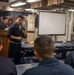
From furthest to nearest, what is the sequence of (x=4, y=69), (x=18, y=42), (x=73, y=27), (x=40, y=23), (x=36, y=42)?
1. (x=73, y=27)
2. (x=40, y=23)
3. (x=18, y=42)
4. (x=4, y=69)
5. (x=36, y=42)

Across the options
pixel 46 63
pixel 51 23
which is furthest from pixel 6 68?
pixel 51 23

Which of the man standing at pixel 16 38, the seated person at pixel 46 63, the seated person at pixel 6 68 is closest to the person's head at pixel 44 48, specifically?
the seated person at pixel 46 63

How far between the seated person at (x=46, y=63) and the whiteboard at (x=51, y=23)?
5060 mm

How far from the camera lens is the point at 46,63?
1508 mm

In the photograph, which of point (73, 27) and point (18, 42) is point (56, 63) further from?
point (73, 27)

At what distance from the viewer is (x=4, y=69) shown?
171 cm

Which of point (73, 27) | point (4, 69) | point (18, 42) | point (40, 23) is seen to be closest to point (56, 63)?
point (4, 69)

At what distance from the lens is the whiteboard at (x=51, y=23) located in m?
6.66

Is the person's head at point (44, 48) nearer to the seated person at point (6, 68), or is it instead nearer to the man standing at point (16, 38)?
the seated person at point (6, 68)

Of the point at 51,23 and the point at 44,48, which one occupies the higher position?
the point at 51,23

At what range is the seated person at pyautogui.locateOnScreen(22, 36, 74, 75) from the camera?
1468mm

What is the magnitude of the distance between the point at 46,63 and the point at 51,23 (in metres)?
5.46

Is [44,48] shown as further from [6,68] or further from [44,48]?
[6,68]

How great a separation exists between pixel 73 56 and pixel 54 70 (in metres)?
1.48
